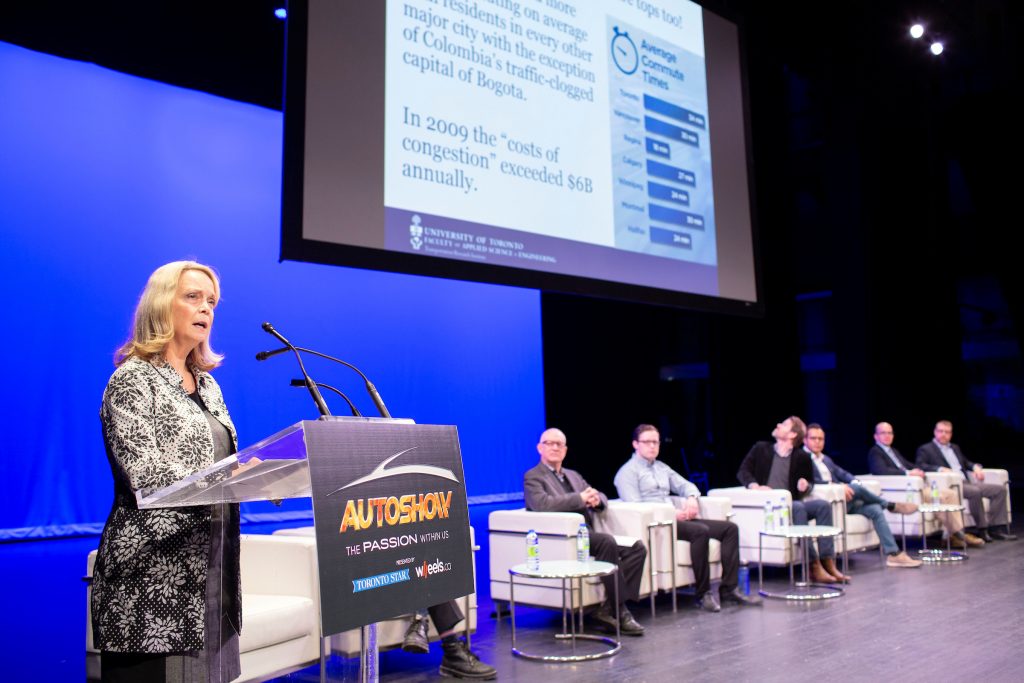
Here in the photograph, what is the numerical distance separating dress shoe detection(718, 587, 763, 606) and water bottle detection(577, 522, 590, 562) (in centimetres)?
110

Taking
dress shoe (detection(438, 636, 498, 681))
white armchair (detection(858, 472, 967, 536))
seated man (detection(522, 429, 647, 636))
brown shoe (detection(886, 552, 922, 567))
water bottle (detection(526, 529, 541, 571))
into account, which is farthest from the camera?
white armchair (detection(858, 472, 967, 536))

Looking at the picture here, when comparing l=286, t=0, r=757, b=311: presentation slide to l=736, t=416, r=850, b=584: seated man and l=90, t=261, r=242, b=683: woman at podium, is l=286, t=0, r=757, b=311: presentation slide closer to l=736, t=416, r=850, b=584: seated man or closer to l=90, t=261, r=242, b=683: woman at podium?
l=736, t=416, r=850, b=584: seated man

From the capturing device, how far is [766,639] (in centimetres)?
389

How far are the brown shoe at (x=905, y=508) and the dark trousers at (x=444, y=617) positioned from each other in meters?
4.15

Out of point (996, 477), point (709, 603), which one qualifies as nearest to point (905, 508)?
point (996, 477)

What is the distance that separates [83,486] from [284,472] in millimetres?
7006

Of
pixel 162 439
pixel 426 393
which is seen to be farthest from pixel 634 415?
pixel 162 439

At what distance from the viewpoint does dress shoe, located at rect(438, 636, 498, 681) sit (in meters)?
3.33

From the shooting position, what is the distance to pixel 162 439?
1458 mm

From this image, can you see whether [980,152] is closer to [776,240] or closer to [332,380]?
[776,240]

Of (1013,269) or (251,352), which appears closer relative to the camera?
(251,352)

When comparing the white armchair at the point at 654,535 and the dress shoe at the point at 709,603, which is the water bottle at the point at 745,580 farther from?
the white armchair at the point at 654,535

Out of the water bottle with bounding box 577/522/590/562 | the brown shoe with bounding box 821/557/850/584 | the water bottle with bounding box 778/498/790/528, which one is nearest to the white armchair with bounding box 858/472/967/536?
the brown shoe with bounding box 821/557/850/584

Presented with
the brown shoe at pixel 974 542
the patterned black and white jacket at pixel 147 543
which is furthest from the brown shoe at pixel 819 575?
the patterned black and white jacket at pixel 147 543
